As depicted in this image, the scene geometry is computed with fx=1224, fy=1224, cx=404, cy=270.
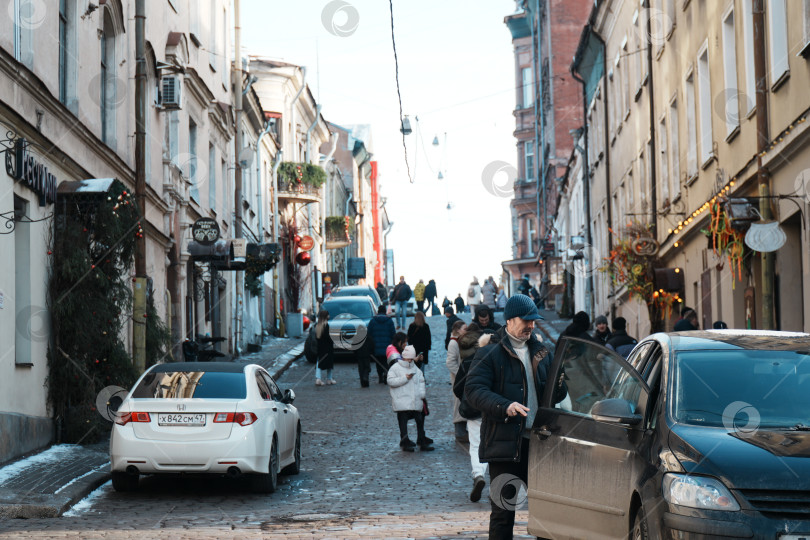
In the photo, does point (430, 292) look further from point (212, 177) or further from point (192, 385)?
point (192, 385)

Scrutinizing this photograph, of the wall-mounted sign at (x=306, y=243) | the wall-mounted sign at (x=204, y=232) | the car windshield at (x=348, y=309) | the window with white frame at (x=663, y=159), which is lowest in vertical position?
the car windshield at (x=348, y=309)

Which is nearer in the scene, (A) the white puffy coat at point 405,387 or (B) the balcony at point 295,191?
(A) the white puffy coat at point 405,387

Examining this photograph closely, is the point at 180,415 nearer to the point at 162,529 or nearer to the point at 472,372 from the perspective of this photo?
the point at 162,529

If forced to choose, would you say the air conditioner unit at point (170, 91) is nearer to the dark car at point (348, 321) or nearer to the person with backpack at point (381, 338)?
the person with backpack at point (381, 338)

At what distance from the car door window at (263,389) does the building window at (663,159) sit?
14347 mm

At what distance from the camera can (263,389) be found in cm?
1382

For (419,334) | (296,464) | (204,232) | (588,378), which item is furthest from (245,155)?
(588,378)

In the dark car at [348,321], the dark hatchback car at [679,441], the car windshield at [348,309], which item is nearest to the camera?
the dark hatchback car at [679,441]

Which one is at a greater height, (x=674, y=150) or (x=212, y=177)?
(x=212, y=177)

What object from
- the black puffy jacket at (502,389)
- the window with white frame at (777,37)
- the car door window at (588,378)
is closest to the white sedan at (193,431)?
the black puffy jacket at (502,389)

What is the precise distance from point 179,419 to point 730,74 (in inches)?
441

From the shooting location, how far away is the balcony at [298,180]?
4809cm

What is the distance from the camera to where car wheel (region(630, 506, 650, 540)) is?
6.40 meters

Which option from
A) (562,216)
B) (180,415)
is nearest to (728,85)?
(180,415)
